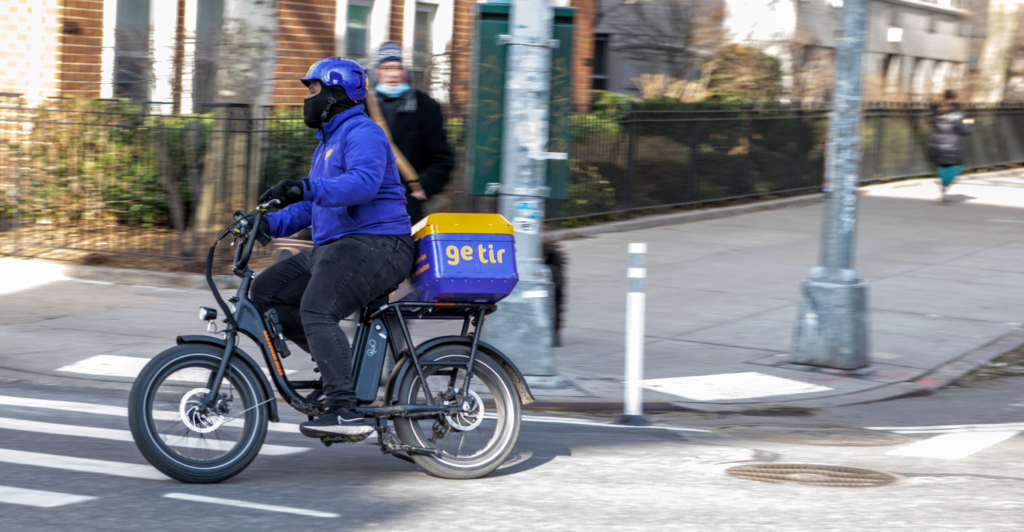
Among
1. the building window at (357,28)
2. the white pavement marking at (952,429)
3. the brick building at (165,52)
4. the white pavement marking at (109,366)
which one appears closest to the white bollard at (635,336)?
the white pavement marking at (952,429)

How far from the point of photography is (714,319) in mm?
11023

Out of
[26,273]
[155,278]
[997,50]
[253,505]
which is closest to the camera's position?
[253,505]

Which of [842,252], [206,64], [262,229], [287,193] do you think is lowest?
[842,252]

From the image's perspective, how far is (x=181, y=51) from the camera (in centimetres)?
1398

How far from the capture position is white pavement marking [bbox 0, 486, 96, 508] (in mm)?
5047

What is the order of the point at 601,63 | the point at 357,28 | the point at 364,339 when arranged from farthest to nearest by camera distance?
the point at 601,63
the point at 357,28
the point at 364,339

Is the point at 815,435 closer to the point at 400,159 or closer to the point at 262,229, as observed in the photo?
the point at 400,159

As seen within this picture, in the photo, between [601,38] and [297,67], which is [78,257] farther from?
[601,38]

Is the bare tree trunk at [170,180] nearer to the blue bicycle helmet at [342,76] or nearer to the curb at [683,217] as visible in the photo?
the curb at [683,217]

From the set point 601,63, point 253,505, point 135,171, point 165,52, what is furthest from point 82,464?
point 601,63

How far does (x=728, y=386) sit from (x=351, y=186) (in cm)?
408

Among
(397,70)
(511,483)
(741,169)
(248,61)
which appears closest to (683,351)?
(397,70)

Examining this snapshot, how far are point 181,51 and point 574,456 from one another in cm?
928

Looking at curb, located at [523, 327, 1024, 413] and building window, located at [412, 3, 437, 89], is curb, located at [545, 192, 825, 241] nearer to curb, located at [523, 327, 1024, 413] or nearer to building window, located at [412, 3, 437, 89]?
building window, located at [412, 3, 437, 89]
